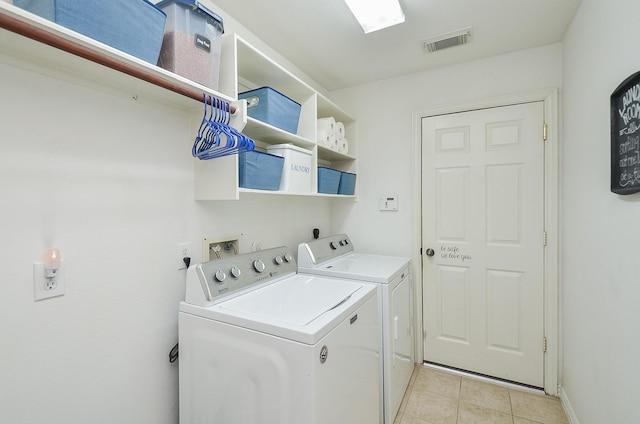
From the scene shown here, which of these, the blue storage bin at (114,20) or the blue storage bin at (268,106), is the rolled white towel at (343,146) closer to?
the blue storage bin at (268,106)

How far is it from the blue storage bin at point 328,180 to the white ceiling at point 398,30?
871mm

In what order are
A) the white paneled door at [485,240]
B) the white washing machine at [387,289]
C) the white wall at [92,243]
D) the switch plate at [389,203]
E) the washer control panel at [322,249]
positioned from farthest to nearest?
the switch plate at [389,203] < the white paneled door at [485,240] < the washer control panel at [322,249] < the white washing machine at [387,289] < the white wall at [92,243]

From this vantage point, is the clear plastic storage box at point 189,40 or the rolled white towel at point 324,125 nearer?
the clear plastic storage box at point 189,40

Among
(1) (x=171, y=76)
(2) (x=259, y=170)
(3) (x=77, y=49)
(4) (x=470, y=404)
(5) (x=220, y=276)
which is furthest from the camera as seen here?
(4) (x=470, y=404)

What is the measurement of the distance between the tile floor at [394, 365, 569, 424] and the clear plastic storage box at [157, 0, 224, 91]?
7.42 ft

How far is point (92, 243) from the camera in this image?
1.12 metres

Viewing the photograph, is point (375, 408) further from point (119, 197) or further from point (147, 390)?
point (119, 197)

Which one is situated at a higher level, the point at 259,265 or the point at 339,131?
the point at 339,131

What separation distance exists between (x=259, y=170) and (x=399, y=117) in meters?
1.57

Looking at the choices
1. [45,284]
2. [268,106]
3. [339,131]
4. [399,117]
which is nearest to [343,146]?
[339,131]

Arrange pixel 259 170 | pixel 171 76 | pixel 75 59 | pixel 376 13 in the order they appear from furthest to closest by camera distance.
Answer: pixel 376 13 < pixel 259 170 < pixel 171 76 < pixel 75 59

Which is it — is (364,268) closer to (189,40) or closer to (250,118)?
(250,118)

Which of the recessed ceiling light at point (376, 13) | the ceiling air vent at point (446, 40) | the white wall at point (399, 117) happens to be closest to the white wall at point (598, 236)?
the white wall at point (399, 117)

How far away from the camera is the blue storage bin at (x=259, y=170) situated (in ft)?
4.74
